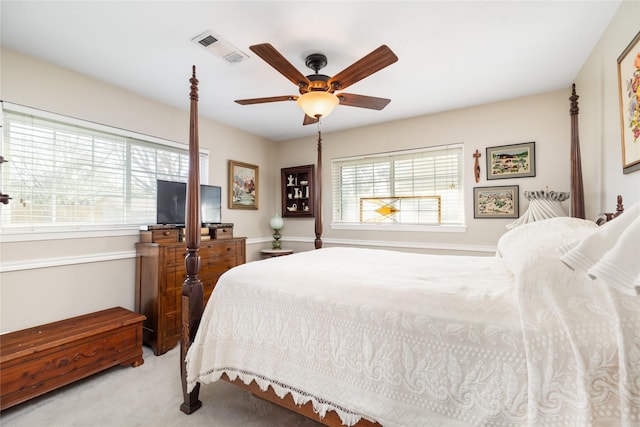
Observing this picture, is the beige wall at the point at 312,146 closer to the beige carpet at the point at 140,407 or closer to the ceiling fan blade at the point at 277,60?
the beige carpet at the point at 140,407

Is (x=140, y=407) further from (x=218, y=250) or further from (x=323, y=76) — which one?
(x=323, y=76)

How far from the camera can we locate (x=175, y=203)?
3.16 m

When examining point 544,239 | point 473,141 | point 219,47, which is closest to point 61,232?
point 219,47

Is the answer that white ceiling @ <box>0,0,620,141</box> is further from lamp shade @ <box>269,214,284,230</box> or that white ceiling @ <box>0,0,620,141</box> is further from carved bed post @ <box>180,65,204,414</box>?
lamp shade @ <box>269,214,284,230</box>

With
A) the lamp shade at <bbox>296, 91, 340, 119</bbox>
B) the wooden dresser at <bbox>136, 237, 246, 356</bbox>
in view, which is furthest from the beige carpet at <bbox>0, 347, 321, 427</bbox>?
the lamp shade at <bbox>296, 91, 340, 119</bbox>

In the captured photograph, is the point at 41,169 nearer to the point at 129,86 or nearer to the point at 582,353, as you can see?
the point at 129,86

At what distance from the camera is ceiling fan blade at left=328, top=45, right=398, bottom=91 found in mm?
1753

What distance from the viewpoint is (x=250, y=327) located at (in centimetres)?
158

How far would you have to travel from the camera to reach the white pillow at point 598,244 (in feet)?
2.65

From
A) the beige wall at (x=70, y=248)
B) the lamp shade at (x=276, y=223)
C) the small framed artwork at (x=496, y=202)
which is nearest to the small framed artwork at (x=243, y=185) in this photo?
the lamp shade at (x=276, y=223)

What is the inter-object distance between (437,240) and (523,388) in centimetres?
288

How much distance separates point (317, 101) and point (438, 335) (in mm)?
1737

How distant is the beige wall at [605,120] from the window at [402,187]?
1.23 metres

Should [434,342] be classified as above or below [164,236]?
below
